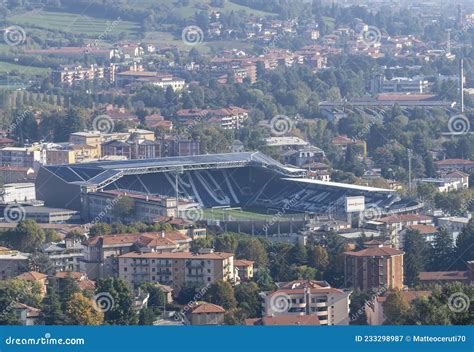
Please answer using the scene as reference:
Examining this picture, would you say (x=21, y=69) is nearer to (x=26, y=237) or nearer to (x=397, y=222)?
(x=397, y=222)

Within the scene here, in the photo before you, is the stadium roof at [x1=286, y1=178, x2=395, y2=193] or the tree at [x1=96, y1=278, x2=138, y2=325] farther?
the stadium roof at [x1=286, y1=178, x2=395, y2=193]

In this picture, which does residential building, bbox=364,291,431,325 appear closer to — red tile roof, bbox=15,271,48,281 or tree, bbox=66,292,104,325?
tree, bbox=66,292,104,325

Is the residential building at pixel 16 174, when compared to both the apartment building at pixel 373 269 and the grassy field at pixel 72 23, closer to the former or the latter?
the apartment building at pixel 373 269

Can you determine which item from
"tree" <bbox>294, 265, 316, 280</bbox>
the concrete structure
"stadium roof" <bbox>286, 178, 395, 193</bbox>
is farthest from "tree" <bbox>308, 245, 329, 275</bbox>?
the concrete structure

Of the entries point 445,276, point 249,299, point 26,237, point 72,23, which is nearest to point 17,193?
point 26,237

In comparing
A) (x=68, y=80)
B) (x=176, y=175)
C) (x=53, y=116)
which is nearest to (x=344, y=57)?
(x=68, y=80)
